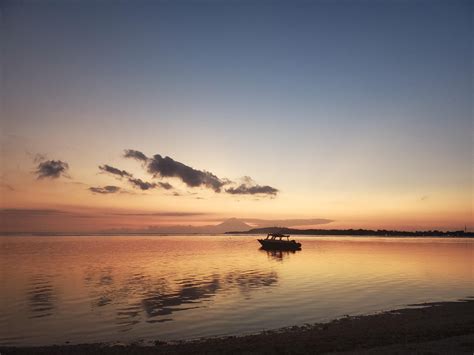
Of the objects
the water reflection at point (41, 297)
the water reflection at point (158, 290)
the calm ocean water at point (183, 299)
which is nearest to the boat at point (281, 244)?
the calm ocean water at point (183, 299)

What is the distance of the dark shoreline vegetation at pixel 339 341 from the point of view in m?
16.1

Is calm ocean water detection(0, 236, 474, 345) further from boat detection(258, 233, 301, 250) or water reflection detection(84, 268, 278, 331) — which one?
boat detection(258, 233, 301, 250)

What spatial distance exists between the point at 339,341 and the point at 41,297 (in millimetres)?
26272

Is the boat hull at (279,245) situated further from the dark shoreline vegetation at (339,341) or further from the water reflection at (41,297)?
the dark shoreline vegetation at (339,341)

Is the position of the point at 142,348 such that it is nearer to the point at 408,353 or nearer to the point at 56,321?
the point at 56,321

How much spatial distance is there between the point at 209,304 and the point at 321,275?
23.9m

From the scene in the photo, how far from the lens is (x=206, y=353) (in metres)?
16.8

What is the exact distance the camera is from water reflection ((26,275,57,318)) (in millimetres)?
27109

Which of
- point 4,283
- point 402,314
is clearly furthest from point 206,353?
point 4,283

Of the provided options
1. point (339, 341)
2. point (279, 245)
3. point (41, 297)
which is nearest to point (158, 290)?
point (41, 297)

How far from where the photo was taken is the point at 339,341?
18.2m

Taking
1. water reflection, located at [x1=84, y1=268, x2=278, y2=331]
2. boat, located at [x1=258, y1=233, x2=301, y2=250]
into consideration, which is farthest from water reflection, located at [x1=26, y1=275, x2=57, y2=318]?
boat, located at [x1=258, y1=233, x2=301, y2=250]

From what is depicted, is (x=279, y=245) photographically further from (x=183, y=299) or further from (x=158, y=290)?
(x=183, y=299)

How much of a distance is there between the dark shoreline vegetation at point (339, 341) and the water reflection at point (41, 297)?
9290 millimetres
